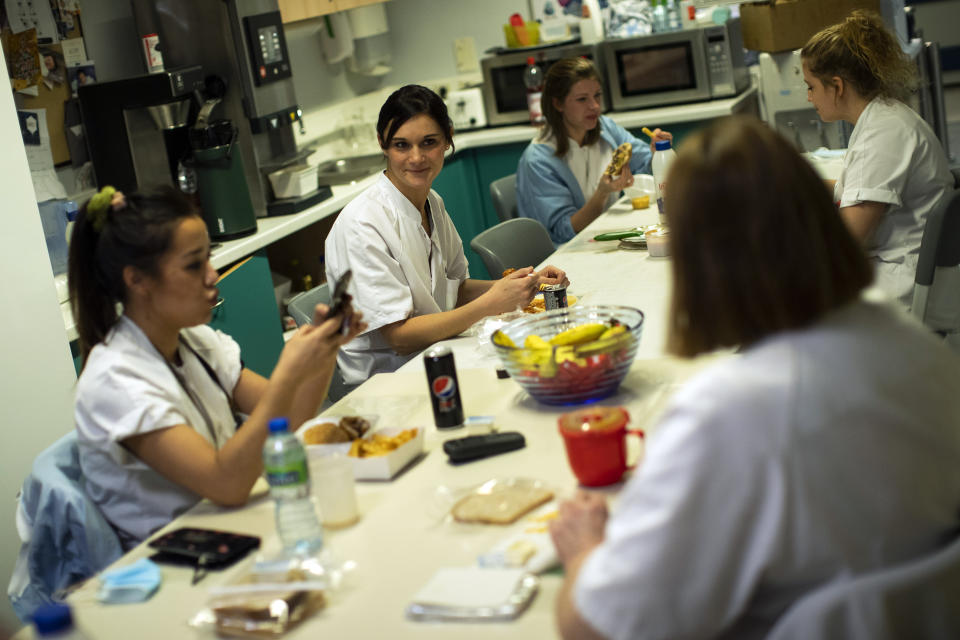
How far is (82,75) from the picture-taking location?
386cm

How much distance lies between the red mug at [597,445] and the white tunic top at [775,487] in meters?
0.41

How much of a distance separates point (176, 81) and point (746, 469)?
300 centimetres

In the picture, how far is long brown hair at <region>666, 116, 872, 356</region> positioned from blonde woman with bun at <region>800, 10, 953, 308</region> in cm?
170

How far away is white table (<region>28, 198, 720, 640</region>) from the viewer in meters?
1.25

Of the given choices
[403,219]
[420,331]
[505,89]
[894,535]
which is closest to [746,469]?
[894,535]

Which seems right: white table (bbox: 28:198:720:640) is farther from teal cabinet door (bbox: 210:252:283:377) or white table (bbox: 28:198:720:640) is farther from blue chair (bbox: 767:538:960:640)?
teal cabinet door (bbox: 210:252:283:377)

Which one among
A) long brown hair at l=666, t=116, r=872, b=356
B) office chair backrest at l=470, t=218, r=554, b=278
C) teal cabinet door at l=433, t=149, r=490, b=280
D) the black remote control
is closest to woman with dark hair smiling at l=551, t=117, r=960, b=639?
long brown hair at l=666, t=116, r=872, b=356

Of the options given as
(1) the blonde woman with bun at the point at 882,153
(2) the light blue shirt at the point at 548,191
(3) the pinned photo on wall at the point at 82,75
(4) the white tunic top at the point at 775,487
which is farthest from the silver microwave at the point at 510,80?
(4) the white tunic top at the point at 775,487

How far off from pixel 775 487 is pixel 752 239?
246 mm

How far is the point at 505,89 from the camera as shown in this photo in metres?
5.20

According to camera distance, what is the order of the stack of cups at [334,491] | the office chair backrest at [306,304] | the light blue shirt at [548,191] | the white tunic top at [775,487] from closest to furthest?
1. the white tunic top at [775,487]
2. the stack of cups at [334,491]
3. the office chair backrest at [306,304]
4. the light blue shirt at [548,191]

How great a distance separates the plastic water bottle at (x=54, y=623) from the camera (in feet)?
3.23

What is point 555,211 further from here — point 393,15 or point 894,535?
point 894,535

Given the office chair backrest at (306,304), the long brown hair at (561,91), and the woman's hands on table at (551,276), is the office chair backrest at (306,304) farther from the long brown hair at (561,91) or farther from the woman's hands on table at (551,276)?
the long brown hair at (561,91)
